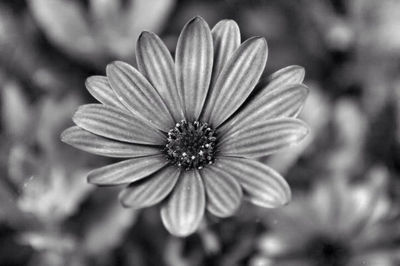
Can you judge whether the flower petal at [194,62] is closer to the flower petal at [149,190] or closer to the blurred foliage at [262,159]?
the flower petal at [149,190]

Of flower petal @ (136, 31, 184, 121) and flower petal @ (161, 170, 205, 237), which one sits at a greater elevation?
flower petal @ (136, 31, 184, 121)

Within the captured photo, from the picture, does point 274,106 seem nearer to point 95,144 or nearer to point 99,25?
point 95,144

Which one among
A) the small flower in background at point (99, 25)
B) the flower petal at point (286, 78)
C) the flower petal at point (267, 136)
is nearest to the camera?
the flower petal at point (267, 136)

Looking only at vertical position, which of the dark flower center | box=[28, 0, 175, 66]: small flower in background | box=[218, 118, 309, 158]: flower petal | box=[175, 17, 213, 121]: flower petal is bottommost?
the dark flower center

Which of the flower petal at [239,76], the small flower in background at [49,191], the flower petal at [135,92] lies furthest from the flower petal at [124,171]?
the small flower in background at [49,191]

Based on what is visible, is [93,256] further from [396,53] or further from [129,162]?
[396,53]

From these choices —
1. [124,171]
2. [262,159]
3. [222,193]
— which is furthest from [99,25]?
[222,193]

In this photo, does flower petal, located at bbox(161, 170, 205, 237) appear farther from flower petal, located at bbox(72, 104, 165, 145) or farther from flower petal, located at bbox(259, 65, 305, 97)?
flower petal, located at bbox(259, 65, 305, 97)

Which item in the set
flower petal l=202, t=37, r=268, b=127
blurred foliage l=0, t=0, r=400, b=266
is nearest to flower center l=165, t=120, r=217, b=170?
flower petal l=202, t=37, r=268, b=127
